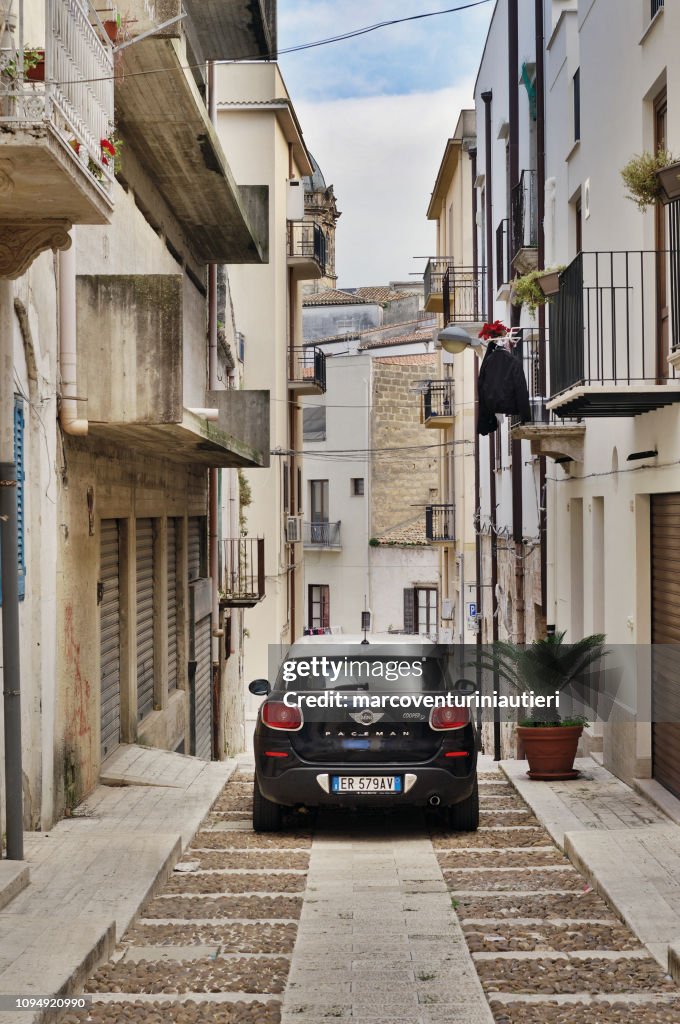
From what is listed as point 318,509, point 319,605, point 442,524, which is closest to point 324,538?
point 318,509

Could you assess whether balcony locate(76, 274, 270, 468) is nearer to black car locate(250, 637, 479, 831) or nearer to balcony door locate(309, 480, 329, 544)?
black car locate(250, 637, 479, 831)

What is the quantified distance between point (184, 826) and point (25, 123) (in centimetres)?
575

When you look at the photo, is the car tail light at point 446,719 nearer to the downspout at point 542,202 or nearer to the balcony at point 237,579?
the downspout at point 542,202

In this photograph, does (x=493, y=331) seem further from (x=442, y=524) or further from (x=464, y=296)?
(x=442, y=524)

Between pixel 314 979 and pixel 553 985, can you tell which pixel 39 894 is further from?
pixel 553 985

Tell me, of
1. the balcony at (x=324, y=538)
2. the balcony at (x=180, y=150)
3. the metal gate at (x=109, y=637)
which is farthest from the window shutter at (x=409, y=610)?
the metal gate at (x=109, y=637)

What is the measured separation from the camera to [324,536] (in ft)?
162

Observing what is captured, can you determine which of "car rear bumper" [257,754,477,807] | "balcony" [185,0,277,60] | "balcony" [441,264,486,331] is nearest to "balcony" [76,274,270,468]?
"car rear bumper" [257,754,477,807]

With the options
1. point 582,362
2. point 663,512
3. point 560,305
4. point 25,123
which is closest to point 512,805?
point 663,512

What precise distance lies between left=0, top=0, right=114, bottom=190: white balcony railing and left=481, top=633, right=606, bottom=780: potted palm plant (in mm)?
7067

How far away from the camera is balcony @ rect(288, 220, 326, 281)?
34.3 m

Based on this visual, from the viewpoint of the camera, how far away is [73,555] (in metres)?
10.9

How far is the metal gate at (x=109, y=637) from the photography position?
42.0 ft

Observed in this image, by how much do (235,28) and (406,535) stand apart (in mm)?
32772
